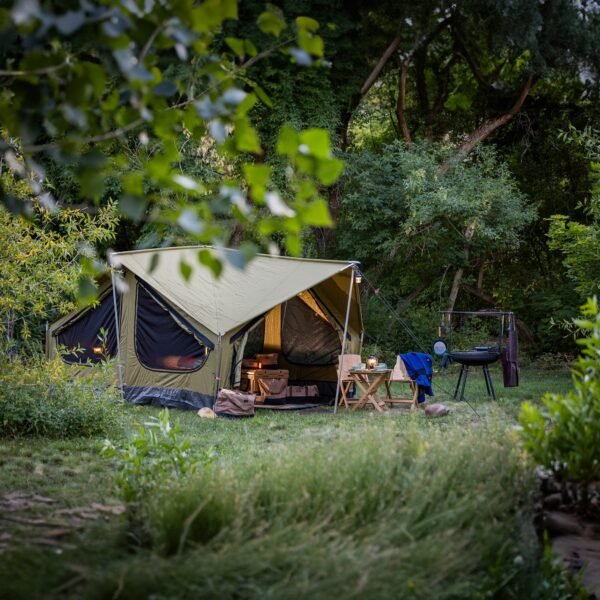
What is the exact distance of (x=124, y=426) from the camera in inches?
A: 253

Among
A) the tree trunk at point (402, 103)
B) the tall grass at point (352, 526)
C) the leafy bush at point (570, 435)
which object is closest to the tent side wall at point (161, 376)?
the tall grass at point (352, 526)

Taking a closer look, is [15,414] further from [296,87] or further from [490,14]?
[490,14]

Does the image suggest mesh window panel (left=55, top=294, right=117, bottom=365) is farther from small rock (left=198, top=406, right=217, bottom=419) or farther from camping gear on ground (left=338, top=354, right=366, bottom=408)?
camping gear on ground (left=338, top=354, right=366, bottom=408)

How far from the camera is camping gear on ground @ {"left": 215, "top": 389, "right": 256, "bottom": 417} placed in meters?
7.85

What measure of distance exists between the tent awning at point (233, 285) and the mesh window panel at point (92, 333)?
80 centimetres

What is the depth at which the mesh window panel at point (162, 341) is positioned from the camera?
848 cm

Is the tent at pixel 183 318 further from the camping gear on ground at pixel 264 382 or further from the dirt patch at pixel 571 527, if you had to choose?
the dirt patch at pixel 571 527

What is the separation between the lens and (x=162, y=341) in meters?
8.69

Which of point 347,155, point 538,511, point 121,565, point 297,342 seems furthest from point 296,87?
point 121,565

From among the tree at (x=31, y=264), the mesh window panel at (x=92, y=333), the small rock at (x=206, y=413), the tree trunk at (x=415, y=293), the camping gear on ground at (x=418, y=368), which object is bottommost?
the small rock at (x=206, y=413)

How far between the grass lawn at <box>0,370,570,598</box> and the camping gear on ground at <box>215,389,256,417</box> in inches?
165

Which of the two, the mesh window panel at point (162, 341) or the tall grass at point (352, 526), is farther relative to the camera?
the mesh window panel at point (162, 341)

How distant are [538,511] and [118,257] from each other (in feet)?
21.0

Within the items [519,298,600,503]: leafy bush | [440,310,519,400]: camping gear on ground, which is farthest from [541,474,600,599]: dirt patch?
[440,310,519,400]: camping gear on ground
